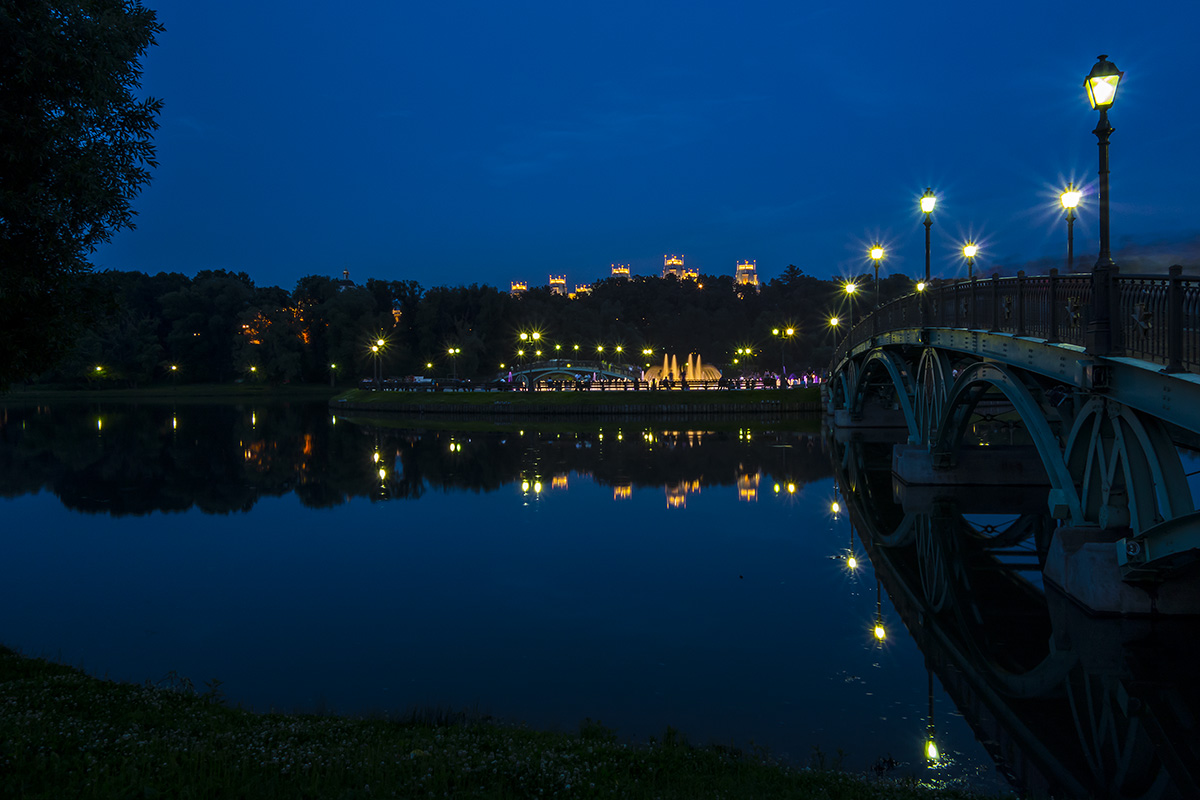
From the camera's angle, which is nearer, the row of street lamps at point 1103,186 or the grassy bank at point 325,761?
the grassy bank at point 325,761

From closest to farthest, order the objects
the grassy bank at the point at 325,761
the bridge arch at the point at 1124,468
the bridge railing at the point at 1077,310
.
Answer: the grassy bank at the point at 325,761 < the bridge railing at the point at 1077,310 < the bridge arch at the point at 1124,468

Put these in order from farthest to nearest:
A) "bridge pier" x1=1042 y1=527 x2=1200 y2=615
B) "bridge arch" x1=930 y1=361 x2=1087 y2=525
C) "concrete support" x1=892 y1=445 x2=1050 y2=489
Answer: "concrete support" x1=892 y1=445 x2=1050 y2=489 → "bridge arch" x1=930 y1=361 x2=1087 y2=525 → "bridge pier" x1=1042 y1=527 x2=1200 y2=615

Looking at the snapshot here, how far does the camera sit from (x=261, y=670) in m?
13.1

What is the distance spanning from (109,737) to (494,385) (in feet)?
260

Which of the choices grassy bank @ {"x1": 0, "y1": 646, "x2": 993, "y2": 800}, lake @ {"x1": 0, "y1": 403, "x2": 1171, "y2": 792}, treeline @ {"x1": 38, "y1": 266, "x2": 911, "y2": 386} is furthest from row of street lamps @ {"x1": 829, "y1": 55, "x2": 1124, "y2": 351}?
treeline @ {"x1": 38, "y1": 266, "x2": 911, "y2": 386}

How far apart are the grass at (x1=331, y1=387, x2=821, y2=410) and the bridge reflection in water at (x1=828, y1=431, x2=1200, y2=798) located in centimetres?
4896

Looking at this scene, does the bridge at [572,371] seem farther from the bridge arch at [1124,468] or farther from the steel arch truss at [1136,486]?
the steel arch truss at [1136,486]

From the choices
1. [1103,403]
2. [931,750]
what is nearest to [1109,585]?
[1103,403]

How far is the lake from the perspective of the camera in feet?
37.9

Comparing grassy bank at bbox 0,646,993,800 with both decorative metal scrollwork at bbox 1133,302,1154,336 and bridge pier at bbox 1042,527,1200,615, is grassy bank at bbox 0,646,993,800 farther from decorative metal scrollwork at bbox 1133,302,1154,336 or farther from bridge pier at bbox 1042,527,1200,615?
decorative metal scrollwork at bbox 1133,302,1154,336

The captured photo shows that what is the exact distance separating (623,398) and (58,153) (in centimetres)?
6292

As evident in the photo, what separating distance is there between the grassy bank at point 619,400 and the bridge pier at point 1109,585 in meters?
54.6

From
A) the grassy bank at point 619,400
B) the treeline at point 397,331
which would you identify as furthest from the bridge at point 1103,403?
the treeline at point 397,331

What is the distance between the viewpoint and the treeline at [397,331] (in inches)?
4577
